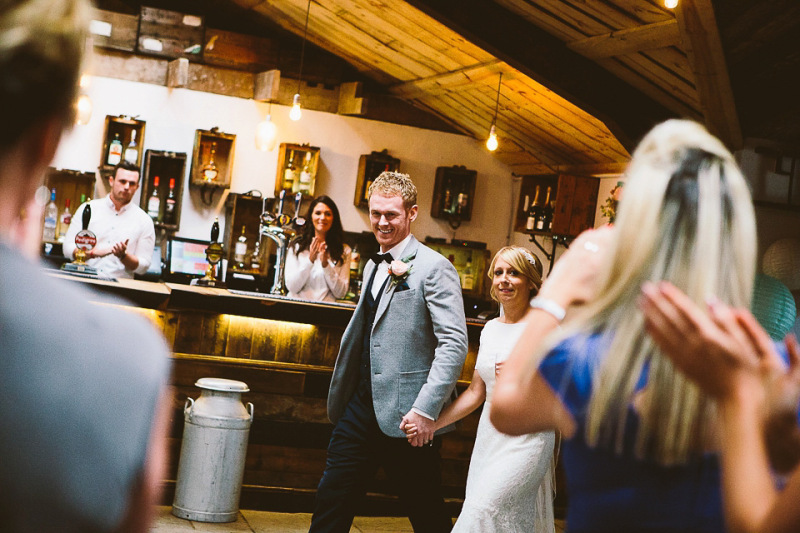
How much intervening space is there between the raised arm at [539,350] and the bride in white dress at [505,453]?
80.7 inches

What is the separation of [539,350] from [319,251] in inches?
193

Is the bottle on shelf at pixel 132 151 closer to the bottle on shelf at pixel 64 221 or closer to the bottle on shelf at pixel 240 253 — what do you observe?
the bottle on shelf at pixel 64 221

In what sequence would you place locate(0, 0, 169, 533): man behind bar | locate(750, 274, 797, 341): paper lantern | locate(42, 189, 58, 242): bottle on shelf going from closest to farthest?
locate(0, 0, 169, 533): man behind bar, locate(750, 274, 797, 341): paper lantern, locate(42, 189, 58, 242): bottle on shelf

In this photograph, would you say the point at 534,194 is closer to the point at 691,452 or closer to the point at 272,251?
the point at 272,251

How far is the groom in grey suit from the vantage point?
11.4ft

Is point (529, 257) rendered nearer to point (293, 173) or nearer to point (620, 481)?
point (620, 481)

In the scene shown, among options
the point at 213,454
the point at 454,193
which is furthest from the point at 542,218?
the point at 213,454

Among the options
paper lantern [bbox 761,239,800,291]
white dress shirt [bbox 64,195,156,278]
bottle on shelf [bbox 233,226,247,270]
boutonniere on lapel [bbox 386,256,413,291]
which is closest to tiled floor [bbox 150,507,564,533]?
boutonniere on lapel [bbox 386,256,413,291]

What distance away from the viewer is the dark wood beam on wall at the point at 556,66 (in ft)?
19.5

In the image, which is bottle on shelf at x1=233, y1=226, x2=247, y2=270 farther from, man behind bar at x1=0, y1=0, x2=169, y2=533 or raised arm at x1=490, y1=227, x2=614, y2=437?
man behind bar at x1=0, y1=0, x2=169, y2=533

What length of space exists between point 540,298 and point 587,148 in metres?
6.91

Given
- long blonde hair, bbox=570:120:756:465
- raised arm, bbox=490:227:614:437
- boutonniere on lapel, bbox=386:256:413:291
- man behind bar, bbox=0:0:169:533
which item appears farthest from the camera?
boutonniere on lapel, bbox=386:256:413:291

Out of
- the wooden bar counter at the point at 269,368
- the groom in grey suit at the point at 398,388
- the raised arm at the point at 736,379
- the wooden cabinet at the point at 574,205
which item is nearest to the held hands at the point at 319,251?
the wooden bar counter at the point at 269,368

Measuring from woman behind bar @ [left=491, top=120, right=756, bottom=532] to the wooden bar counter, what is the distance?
3.83m
